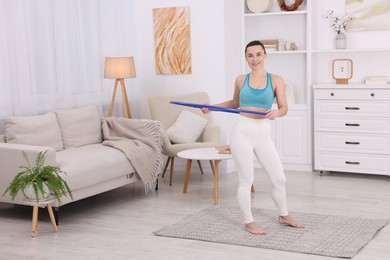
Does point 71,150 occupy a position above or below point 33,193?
above

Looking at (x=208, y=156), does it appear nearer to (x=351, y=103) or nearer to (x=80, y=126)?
(x=80, y=126)

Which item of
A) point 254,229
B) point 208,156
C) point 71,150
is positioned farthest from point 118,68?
point 254,229

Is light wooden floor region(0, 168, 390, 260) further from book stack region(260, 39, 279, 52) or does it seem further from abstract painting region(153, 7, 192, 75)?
book stack region(260, 39, 279, 52)

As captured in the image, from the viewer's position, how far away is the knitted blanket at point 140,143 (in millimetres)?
6012

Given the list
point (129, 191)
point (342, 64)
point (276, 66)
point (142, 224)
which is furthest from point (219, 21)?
point (142, 224)

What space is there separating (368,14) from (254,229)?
3141 millimetres

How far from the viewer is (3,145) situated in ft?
17.5

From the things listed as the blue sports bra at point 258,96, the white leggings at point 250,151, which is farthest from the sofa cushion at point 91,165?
the blue sports bra at point 258,96

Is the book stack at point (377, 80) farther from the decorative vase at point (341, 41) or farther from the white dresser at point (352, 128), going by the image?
the decorative vase at point (341, 41)

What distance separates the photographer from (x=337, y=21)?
706cm

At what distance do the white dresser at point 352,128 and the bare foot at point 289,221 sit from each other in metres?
2.01

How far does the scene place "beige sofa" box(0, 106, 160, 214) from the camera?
207 inches

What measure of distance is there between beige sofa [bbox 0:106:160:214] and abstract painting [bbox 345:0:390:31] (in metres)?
2.77

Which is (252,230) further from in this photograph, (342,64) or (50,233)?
(342,64)
